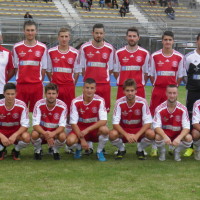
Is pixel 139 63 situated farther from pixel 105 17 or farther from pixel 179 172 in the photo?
pixel 105 17

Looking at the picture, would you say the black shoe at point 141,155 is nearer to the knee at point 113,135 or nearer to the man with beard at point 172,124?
the man with beard at point 172,124

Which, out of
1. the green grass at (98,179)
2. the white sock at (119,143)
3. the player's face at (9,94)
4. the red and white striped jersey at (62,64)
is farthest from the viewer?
the red and white striped jersey at (62,64)

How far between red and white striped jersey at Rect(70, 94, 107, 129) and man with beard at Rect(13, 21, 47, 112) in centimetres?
79

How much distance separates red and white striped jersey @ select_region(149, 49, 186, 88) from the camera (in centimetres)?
616

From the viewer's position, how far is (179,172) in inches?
199

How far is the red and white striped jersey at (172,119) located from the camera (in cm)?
563

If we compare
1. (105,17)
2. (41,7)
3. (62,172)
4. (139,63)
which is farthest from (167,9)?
(62,172)

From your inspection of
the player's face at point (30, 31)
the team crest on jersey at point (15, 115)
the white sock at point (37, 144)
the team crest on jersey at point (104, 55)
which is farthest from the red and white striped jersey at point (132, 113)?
the player's face at point (30, 31)

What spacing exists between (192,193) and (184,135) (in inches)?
52.3

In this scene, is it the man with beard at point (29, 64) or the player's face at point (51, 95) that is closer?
the player's face at point (51, 95)

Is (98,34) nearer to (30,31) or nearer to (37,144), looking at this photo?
(30,31)

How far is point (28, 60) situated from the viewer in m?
6.13

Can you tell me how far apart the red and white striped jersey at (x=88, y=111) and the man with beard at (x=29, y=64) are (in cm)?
79

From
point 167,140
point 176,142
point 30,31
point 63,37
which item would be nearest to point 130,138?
point 167,140
